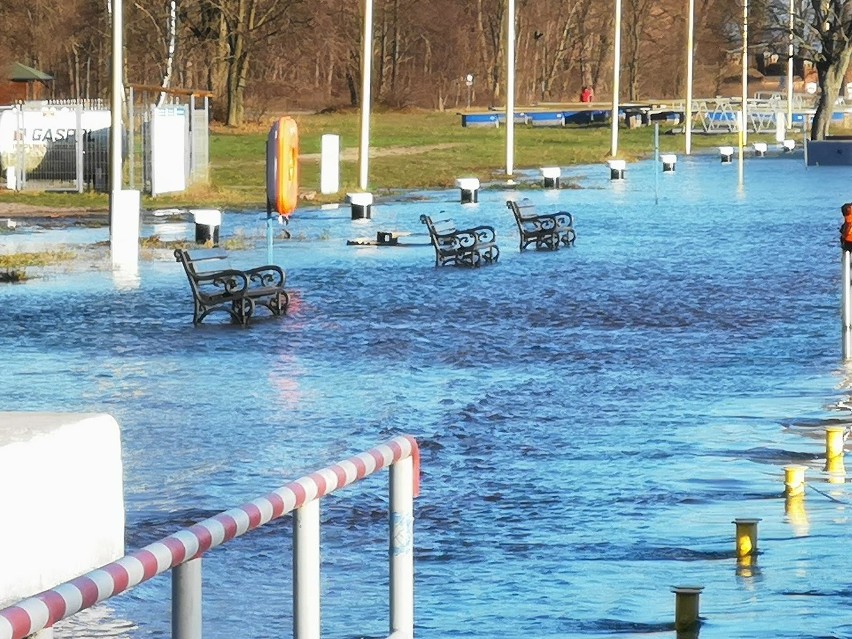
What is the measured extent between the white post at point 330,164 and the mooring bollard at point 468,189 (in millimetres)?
2950

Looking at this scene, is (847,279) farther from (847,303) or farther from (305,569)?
(305,569)

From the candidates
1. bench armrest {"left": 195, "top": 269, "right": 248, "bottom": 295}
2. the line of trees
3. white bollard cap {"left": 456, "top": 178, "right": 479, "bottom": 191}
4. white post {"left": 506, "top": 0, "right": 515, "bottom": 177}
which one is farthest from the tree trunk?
bench armrest {"left": 195, "top": 269, "right": 248, "bottom": 295}

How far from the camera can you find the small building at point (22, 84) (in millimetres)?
64062

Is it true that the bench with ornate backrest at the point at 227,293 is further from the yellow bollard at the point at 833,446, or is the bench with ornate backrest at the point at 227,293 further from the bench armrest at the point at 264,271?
the yellow bollard at the point at 833,446

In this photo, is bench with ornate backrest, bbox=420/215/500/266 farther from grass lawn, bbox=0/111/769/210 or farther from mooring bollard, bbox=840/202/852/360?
grass lawn, bbox=0/111/769/210

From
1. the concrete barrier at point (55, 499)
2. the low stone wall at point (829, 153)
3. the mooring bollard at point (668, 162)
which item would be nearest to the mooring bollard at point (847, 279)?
the concrete barrier at point (55, 499)

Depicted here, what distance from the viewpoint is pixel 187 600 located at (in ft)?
17.1

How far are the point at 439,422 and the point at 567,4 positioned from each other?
11450 centimetres

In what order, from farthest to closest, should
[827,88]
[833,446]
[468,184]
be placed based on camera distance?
[827,88]
[468,184]
[833,446]

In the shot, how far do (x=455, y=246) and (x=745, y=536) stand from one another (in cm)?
1933

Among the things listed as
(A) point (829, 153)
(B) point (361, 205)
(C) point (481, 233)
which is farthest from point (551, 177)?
(C) point (481, 233)

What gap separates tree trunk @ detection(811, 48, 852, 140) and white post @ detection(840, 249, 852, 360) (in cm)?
5639

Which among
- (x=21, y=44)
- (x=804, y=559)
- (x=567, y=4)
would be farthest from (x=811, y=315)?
(x=567, y=4)

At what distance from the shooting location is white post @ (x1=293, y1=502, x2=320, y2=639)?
18.8ft
